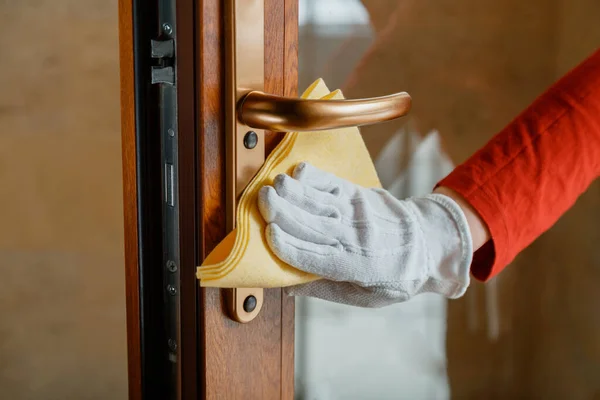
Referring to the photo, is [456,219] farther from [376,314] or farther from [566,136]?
[376,314]

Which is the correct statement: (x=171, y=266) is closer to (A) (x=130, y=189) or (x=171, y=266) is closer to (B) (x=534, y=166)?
(A) (x=130, y=189)

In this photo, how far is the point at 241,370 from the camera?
0.38 meters

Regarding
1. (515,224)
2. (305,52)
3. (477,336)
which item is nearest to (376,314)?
(477,336)

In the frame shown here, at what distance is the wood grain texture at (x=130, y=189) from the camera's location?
344 mm

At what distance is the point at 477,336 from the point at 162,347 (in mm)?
1307

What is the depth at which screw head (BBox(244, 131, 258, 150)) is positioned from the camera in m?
0.35

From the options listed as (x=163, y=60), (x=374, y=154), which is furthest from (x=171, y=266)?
(x=374, y=154)

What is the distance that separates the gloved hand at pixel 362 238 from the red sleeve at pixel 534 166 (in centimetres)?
2

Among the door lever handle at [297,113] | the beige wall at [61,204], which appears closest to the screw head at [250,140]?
the door lever handle at [297,113]

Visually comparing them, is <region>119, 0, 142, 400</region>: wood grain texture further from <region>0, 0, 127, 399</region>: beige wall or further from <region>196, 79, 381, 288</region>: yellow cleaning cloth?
<region>0, 0, 127, 399</region>: beige wall

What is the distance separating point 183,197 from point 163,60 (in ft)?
0.25

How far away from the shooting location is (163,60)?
342mm

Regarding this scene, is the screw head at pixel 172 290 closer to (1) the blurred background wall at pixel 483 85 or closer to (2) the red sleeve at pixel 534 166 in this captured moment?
(2) the red sleeve at pixel 534 166

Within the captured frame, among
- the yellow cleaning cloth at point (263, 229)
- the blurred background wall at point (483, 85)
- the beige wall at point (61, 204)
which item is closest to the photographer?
the yellow cleaning cloth at point (263, 229)
